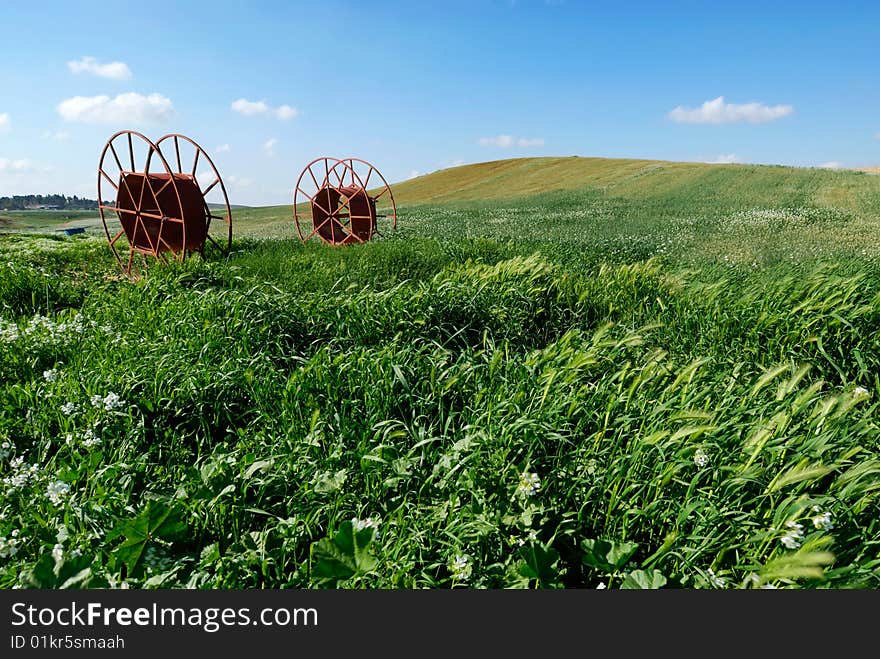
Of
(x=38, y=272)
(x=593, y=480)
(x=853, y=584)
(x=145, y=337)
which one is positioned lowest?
(x=853, y=584)

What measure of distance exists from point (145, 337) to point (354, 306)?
5.62 ft

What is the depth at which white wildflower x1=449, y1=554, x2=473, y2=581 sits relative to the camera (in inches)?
75.4

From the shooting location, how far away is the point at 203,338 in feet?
14.0

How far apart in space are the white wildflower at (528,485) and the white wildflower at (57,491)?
2.00 m

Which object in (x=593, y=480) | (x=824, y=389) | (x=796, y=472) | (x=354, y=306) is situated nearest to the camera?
(x=796, y=472)

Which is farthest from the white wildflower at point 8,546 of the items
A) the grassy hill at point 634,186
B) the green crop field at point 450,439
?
the grassy hill at point 634,186

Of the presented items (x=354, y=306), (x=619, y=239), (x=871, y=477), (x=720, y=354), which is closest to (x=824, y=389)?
(x=720, y=354)

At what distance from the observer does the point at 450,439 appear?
2.75m

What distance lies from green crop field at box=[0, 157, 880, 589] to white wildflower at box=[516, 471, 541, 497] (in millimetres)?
15

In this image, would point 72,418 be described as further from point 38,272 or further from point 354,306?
point 38,272

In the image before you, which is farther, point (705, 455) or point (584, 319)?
point (584, 319)

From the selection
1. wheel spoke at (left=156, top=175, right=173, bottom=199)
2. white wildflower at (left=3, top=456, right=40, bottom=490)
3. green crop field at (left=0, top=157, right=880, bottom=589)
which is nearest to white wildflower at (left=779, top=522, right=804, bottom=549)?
green crop field at (left=0, top=157, right=880, bottom=589)

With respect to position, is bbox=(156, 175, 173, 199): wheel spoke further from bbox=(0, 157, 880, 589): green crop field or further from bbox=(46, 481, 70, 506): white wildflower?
bbox=(46, 481, 70, 506): white wildflower

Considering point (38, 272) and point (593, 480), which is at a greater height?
point (38, 272)
